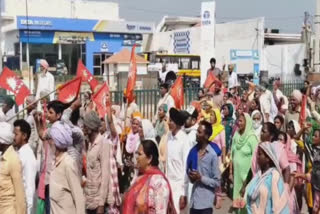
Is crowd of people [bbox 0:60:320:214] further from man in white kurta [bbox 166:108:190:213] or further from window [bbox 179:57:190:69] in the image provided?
window [bbox 179:57:190:69]

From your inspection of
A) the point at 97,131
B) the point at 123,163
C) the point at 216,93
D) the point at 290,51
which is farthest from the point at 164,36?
the point at 97,131

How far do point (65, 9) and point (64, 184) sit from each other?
1677 inches

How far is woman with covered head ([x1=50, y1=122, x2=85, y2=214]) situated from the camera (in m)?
4.90

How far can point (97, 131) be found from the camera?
19.3ft

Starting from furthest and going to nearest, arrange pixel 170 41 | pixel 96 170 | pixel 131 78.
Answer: pixel 170 41 → pixel 131 78 → pixel 96 170

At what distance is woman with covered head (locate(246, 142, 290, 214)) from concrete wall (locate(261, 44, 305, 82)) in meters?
29.3

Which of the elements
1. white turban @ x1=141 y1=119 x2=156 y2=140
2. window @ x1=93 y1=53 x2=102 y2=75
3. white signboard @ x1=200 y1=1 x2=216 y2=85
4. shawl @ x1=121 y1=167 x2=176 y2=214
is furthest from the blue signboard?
shawl @ x1=121 y1=167 x2=176 y2=214

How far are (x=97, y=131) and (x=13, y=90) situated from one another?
4764 millimetres

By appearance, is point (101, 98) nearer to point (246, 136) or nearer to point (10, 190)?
point (246, 136)

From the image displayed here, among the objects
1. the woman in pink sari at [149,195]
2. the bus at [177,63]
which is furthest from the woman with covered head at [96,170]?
the bus at [177,63]

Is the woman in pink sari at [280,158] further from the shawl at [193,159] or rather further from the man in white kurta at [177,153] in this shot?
the man in white kurta at [177,153]

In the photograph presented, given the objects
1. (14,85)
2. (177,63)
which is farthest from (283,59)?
(14,85)

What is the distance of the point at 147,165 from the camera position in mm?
4387

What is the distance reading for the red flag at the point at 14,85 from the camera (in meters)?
10.1
